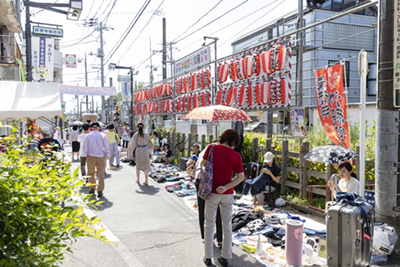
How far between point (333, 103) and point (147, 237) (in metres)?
4.85

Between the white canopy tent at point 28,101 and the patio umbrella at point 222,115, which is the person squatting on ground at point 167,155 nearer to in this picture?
the patio umbrella at point 222,115

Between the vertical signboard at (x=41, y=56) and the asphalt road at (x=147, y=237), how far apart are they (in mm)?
11192

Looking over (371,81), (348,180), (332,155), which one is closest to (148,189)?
(332,155)

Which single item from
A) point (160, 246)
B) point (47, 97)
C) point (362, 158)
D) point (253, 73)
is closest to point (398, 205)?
point (362, 158)

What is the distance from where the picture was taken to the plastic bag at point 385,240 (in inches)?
173

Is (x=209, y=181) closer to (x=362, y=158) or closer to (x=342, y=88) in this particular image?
(x=362, y=158)

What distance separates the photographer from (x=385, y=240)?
173 inches

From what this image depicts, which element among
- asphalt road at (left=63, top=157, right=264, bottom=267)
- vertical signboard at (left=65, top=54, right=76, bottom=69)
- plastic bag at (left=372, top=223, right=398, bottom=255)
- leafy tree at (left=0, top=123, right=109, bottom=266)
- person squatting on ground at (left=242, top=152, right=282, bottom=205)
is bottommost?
asphalt road at (left=63, top=157, right=264, bottom=267)

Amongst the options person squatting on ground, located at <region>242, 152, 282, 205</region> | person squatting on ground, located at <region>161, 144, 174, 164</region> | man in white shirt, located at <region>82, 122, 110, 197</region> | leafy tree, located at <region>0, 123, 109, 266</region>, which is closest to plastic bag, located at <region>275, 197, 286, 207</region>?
person squatting on ground, located at <region>242, 152, 282, 205</region>

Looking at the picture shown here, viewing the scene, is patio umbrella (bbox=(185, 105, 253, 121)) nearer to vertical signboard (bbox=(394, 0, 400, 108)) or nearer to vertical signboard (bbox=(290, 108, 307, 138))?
vertical signboard (bbox=(290, 108, 307, 138))

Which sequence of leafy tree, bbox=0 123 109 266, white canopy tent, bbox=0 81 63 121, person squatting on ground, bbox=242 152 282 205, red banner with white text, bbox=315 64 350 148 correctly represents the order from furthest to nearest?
white canopy tent, bbox=0 81 63 121 → person squatting on ground, bbox=242 152 282 205 → red banner with white text, bbox=315 64 350 148 → leafy tree, bbox=0 123 109 266

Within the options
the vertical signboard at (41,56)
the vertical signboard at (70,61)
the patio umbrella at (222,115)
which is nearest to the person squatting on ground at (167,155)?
the patio umbrella at (222,115)

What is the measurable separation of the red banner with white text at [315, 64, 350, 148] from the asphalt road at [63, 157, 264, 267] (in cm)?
346

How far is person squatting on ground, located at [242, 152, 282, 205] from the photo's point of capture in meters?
7.14
